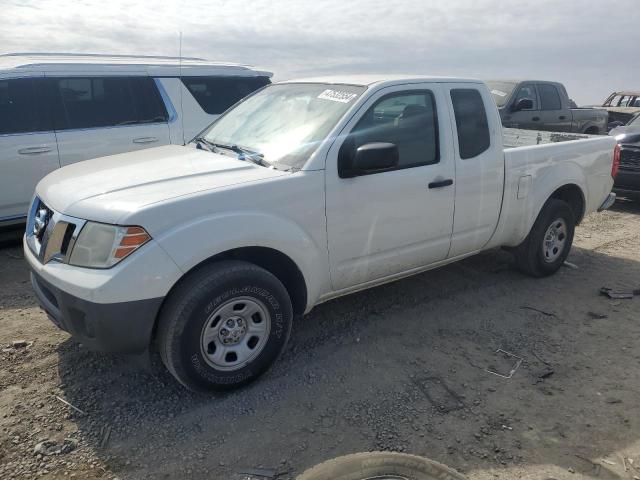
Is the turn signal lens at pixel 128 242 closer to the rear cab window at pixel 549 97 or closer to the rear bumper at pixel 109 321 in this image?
the rear bumper at pixel 109 321

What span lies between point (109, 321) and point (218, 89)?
4739 millimetres

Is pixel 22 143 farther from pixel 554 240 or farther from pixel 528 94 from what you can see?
pixel 528 94

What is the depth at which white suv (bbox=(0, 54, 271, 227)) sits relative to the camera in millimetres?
5516

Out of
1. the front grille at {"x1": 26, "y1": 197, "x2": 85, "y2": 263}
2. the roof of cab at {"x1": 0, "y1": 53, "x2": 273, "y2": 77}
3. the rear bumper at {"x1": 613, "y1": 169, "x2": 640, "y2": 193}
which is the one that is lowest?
the rear bumper at {"x1": 613, "y1": 169, "x2": 640, "y2": 193}

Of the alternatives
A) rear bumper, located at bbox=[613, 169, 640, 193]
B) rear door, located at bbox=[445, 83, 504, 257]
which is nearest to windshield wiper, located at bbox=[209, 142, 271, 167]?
rear door, located at bbox=[445, 83, 504, 257]

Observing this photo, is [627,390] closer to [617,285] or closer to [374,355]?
[374,355]

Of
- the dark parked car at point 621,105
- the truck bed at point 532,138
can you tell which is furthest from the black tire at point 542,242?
the dark parked car at point 621,105

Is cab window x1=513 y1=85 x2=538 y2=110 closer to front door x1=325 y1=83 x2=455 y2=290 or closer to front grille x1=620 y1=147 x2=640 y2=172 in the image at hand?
front grille x1=620 y1=147 x2=640 y2=172

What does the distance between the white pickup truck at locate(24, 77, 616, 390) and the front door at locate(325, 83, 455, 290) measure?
1 centimetres

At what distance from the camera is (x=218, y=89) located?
271 inches

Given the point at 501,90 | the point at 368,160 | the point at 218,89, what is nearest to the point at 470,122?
the point at 368,160

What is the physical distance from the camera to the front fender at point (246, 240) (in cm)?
285

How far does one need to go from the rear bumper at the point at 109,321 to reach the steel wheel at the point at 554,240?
3.79 metres

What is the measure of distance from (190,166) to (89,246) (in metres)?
0.87
